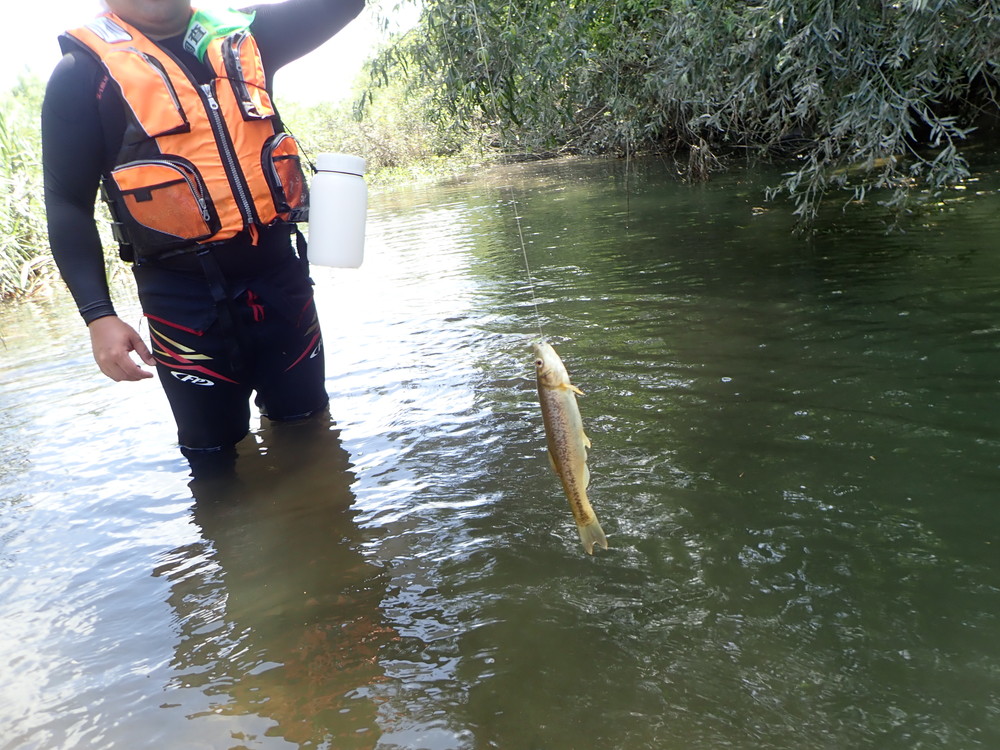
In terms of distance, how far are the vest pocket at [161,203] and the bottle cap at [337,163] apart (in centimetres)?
57

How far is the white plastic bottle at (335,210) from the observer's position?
4000 mm

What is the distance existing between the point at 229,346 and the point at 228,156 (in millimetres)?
833

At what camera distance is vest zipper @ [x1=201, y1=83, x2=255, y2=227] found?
12.2 ft

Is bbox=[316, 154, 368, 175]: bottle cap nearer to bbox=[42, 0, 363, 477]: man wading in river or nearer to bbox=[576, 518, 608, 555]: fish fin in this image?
bbox=[42, 0, 363, 477]: man wading in river

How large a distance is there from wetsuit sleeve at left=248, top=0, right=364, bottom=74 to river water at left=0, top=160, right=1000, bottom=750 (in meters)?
1.95

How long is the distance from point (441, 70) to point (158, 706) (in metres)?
6.11

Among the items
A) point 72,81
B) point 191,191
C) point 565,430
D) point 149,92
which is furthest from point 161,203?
point 565,430

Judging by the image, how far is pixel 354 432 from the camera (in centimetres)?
567

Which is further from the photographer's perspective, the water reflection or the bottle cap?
the bottle cap

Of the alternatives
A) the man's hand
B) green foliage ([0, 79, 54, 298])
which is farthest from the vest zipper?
green foliage ([0, 79, 54, 298])

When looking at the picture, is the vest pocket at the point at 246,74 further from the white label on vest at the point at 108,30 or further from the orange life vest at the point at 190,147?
the white label on vest at the point at 108,30

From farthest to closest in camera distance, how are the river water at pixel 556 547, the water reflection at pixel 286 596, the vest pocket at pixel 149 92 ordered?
1. the vest pocket at pixel 149 92
2. the water reflection at pixel 286 596
3. the river water at pixel 556 547

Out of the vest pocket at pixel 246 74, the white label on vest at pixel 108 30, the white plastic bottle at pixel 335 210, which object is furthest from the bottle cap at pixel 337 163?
the white label on vest at pixel 108 30

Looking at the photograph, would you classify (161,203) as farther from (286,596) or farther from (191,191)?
(286,596)
